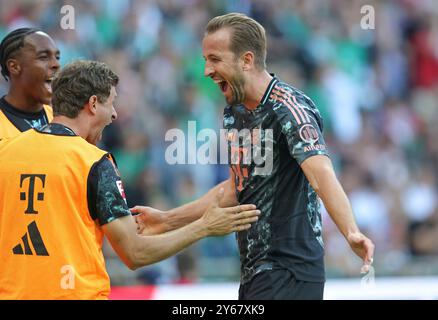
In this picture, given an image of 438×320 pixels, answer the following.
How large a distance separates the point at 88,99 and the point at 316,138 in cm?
127

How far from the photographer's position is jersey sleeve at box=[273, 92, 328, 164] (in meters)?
5.09

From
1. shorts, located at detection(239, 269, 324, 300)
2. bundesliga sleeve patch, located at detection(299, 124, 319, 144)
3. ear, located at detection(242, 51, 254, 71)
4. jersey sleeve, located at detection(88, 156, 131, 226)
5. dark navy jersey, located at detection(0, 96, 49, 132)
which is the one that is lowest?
shorts, located at detection(239, 269, 324, 300)

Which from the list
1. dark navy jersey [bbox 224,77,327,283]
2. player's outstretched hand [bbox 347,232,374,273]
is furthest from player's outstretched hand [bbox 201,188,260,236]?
player's outstretched hand [bbox 347,232,374,273]

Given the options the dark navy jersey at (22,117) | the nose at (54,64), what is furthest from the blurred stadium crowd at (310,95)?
the nose at (54,64)

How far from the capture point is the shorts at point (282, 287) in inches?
207

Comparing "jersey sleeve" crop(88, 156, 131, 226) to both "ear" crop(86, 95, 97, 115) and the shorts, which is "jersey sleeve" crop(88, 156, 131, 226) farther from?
the shorts

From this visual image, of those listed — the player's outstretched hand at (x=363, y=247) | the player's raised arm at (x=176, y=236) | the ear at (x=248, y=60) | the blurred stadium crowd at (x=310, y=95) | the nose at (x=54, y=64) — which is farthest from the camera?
the blurred stadium crowd at (x=310, y=95)

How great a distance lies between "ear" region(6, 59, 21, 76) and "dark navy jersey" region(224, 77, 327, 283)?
1.94 meters

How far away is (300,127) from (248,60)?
60 centimetres

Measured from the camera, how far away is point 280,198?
5.31m

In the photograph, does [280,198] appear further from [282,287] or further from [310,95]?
[310,95]

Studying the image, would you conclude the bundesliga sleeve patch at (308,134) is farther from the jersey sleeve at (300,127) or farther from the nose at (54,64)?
the nose at (54,64)

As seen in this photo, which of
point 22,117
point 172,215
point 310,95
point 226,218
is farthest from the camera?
point 310,95

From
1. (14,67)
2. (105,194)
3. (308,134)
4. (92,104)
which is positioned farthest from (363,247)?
(14,67)
